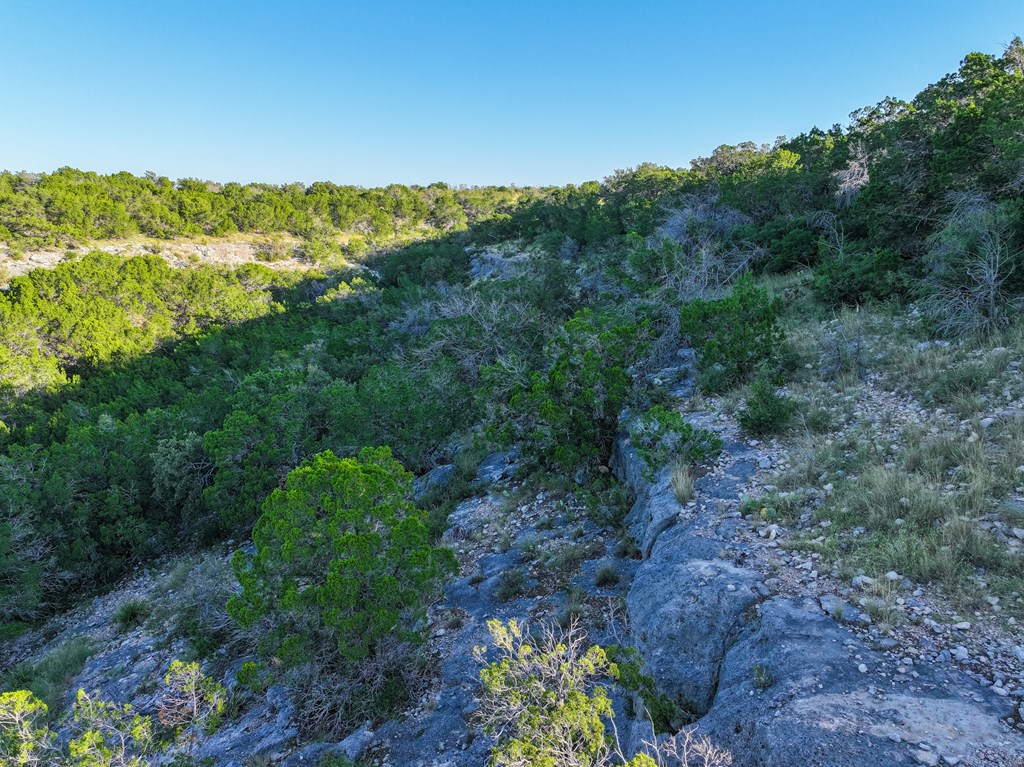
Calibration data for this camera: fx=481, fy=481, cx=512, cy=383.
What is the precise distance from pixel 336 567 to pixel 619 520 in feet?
13.4

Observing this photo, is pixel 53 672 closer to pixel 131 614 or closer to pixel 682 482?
pixel 131 614

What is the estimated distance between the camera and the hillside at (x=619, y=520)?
3.42m

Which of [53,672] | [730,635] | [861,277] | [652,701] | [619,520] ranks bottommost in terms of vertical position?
[53,672]

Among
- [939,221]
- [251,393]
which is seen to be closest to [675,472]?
[939,221]

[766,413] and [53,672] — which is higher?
[766,413]

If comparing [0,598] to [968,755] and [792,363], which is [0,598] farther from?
[792,363]

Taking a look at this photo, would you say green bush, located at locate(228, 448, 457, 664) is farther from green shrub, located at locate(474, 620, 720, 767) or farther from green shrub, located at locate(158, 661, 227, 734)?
green shrub, located at locate(474, 620, 720, 767)

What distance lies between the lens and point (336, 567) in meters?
5.30

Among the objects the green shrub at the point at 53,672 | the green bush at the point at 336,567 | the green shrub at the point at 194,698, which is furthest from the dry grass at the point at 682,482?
the green shrub at the point at 53,672

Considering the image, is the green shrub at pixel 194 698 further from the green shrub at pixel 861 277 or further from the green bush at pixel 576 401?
the green shrub at pixel 861 277

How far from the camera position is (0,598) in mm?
10867

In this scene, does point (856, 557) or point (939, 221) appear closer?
point (856, 557)

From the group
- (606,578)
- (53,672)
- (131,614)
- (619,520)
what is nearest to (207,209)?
(131,614)

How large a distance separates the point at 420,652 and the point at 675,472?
13.0ft
